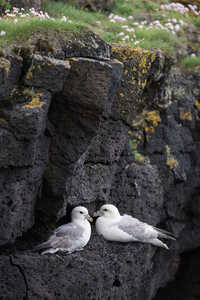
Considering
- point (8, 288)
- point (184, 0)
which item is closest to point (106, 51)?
point (8, 288)

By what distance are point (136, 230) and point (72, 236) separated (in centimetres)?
75

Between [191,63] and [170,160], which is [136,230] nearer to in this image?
[170,160]

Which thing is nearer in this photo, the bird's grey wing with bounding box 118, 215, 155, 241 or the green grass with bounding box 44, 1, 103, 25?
the bird's grey wing with bounding box 118, 215, 155, 241

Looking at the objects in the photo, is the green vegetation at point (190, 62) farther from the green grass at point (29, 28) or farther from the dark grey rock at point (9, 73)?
the dark grey rock at point (9, 73)

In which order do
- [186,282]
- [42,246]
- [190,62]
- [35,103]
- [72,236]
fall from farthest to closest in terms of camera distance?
1. [186,282]
2. [190,62]
3. [72,236]
4. [42,246]
5. [35,103]

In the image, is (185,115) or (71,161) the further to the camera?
(185,115)

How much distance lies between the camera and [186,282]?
23.6 feet

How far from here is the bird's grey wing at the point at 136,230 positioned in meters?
4.04

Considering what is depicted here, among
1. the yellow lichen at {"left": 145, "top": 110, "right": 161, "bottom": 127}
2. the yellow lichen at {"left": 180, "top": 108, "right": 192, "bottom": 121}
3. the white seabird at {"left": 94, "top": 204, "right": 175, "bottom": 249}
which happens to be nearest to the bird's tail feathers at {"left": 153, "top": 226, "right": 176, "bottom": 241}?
the white seabird at {"left": 94, "top": 204, "right": 175, "bottom": 249}

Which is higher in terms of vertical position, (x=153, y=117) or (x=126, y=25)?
(x=126, y=25)

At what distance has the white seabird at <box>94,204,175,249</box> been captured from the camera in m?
4.02

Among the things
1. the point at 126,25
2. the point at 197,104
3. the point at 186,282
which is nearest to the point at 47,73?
the point at 126,25

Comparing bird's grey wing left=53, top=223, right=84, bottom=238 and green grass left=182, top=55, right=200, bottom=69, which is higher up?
green grass left=182, top=55, right=200, bottom=69

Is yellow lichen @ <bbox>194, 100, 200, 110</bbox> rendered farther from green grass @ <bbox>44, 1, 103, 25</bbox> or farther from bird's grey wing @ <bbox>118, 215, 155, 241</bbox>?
bird's grey wing @ <bbox>118, 215, 155, 241</bbox>
